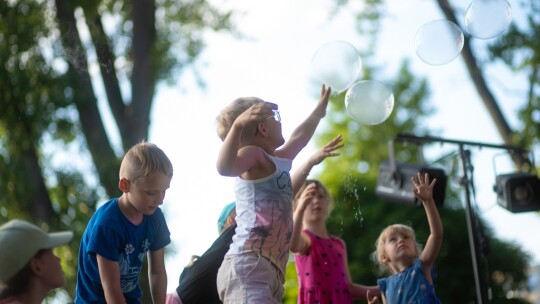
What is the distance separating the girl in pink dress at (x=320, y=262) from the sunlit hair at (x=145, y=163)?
1.01 m

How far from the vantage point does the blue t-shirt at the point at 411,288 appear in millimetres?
3873

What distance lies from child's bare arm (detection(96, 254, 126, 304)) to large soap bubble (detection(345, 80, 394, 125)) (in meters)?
1.58

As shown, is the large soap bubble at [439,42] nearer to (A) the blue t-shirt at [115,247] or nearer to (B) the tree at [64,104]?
(A) the blue t-shirt at [115,247]

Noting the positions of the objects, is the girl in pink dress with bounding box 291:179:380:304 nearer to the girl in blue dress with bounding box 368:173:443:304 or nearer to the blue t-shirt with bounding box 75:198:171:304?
the girl in blue dress with bounding box 368:173:443:304

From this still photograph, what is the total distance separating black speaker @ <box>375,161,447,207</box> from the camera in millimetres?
7109

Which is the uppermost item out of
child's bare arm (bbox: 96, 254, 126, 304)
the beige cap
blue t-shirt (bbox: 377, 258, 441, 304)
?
the beige cap

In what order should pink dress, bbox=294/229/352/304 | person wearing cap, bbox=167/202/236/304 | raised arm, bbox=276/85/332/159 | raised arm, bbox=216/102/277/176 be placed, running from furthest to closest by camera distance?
pink dress, bbox=294/229/352/304 < person wearing cap, bbox=167/202/236/304 < raised arm, bbox=276/85/332/159 < raised arm, bbox=216/102/277/176

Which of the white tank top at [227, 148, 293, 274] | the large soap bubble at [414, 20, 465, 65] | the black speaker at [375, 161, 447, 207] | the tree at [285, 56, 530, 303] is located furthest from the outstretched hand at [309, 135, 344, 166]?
the tree at [285, 56, 530, 303]

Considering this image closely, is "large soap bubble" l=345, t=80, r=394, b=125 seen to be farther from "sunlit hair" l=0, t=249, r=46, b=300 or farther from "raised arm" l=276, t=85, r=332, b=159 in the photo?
"sunlit hair" l=0, t=249, r=46, b=300

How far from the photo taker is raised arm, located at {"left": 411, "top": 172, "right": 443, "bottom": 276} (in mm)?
3805

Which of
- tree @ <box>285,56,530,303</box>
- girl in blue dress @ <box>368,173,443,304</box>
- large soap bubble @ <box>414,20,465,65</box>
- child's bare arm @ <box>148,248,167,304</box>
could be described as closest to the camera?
child's bare arm @ <box>148,248,167,304</box>

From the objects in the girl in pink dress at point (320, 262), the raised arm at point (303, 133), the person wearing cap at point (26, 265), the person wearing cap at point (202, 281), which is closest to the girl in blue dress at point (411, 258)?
the girl in pink dress at point (320, 262)

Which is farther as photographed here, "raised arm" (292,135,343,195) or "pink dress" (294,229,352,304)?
"pink dress" (294,229,352,304)

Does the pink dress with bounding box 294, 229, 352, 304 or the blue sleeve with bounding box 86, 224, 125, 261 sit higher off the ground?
the blue sleeve with bounding box 86, 224, 125, 261
